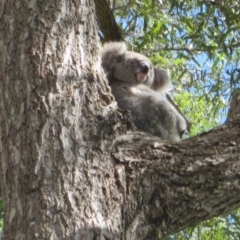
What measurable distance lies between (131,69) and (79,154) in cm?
195

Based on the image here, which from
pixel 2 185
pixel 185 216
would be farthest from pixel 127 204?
pixel 2 185

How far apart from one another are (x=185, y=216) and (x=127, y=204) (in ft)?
0.67

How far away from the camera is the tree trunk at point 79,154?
2264mm

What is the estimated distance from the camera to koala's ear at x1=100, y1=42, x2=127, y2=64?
411cm

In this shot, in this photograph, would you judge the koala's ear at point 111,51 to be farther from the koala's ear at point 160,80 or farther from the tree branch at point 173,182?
the tree branch at point 173,182

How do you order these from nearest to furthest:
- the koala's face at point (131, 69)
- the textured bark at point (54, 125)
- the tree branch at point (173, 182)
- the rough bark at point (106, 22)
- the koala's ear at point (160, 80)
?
the textured bark at point (54, 125) → the tree branch at point (173, 182) → the rough bark at point (106, 22) → the koala's face at point (131, 69) → the koala's ear at point (160, 80)

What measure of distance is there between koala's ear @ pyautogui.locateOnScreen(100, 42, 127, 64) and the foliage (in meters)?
0.63

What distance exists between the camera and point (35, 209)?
2232 mm

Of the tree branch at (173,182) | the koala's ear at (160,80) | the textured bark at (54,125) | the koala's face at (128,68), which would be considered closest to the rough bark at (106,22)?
the koala's face at (128,68)

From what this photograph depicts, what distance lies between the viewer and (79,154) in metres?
2.37

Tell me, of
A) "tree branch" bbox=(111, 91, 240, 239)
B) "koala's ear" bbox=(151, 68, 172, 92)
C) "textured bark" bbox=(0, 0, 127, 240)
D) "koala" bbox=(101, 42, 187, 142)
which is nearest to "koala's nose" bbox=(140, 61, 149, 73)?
"koala" bbox=(101, 42, 187, 142)

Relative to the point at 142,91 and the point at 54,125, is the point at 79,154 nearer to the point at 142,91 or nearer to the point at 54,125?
the point at 54,125

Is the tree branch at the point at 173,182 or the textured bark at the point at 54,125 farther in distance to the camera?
the tree branch at the point at 173,182

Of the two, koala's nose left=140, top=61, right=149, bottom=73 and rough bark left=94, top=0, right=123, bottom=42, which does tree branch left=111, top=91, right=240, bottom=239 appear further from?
koala's nose left=140, top=61, right=149, bottom=73
